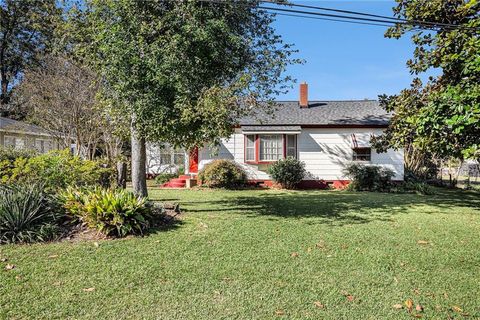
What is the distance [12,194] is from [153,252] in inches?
127

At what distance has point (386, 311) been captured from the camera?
398cm

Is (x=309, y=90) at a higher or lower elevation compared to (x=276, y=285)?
higher

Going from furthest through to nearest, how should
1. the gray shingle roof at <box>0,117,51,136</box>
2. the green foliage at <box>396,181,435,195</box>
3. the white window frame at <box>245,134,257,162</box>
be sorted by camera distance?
1. the gray shingle roof at <box>0,117,51,136</box>
2. the white window frame at <box>245,134,257,162</box>
3. the green foliage at <box>396,181,435,195</box>

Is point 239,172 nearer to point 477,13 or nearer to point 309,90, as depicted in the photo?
point 309,90

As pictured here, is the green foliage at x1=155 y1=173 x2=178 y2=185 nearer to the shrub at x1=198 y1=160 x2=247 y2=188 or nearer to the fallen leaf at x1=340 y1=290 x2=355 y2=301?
the shrub at x1=198 y1=160 x2=247 y2=188

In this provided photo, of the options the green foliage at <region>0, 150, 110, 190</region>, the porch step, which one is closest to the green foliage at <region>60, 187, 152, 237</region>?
the green foliage at <region>0, 150, 110, 190</region>

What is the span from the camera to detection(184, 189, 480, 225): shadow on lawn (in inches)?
366

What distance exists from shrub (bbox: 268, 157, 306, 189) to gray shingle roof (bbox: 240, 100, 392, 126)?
2043 millimetres

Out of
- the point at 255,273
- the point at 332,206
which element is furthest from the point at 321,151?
the point at 255,273

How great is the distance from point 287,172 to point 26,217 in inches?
449

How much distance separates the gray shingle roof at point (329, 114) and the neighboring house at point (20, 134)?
13192 millimetres

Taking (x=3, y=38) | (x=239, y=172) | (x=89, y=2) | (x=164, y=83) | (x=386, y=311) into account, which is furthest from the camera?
(x=3, y=38)

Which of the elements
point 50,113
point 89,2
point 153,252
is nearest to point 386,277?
point 153,252

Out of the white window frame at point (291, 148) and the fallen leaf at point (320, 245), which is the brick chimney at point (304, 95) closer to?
the white window frame at point (291, 148)
